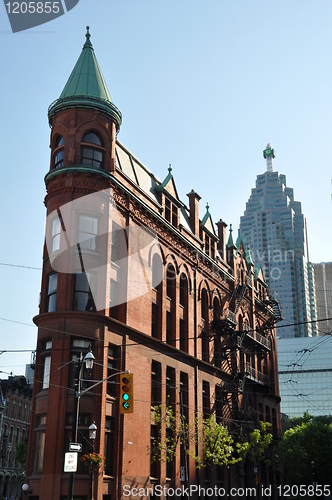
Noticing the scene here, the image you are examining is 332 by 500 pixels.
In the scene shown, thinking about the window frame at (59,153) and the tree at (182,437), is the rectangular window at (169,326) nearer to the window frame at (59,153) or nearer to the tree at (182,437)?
the tree at (182,437)

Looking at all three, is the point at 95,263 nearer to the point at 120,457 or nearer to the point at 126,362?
the point at 126,362

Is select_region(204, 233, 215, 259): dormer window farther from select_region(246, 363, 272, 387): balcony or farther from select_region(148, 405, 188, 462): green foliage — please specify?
select_region(148, 405, 188, 462): green foliage

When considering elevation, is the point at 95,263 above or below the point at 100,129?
below

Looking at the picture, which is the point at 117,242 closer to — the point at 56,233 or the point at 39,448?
the point at 56,233

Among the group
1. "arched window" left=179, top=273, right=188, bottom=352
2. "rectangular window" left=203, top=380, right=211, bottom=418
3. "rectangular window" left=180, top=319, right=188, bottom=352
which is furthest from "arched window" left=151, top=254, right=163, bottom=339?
"rectangular window" left=203, top=380, right=211, bottom=418

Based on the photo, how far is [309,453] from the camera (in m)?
74.6

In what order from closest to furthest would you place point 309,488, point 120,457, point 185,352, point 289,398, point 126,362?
point 120,457, point 126,362, point 185,352, point 309,488, point 289,398

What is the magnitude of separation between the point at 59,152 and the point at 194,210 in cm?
1702

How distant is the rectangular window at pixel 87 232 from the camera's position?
3578 cm

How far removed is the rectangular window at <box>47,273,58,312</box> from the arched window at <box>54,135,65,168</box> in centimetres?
755

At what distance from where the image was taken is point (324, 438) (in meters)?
74.3

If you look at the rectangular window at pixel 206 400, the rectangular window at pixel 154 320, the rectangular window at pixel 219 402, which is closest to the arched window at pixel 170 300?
the rectangular window at pixel 154 320

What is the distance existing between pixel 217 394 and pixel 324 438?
3079 centimetres

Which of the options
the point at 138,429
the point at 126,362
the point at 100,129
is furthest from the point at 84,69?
the point at 138,429
